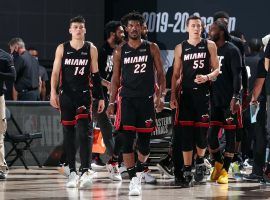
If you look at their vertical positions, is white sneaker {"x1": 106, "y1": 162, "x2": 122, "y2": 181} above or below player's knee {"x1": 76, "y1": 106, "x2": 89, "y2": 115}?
below

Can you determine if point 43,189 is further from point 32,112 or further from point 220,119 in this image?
point 32,112

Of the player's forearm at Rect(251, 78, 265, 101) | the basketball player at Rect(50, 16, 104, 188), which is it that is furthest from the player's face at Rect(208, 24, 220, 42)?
the basketball player at Rect(50, 16, 104, 188)

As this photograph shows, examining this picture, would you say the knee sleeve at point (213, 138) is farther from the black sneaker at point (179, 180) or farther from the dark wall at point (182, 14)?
the dark wall at point (182, 14)

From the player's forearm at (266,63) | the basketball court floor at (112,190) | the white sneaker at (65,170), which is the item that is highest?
the player's forearm at (266,63)

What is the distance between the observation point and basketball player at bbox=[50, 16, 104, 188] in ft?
41.4

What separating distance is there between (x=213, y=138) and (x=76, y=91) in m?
2.01

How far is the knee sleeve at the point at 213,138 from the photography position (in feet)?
43.9

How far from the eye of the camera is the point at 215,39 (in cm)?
1333

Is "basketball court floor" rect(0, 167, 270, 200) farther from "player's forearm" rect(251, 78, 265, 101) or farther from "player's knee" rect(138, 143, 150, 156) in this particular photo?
"player's forearm" rect(251, 78, 265, 101)

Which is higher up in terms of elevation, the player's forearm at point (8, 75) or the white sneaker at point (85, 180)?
the player's forearm at point (8, 75)

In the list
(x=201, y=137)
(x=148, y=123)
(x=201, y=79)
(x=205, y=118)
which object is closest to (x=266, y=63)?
(x=201, y=79)

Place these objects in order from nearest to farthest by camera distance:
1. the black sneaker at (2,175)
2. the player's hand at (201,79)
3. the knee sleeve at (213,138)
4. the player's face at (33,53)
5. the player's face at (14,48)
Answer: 1. the player's hand at (201,79)
2. the knee sleeve at (213,138)
3. the black sneaker at (2,175)
4. the player's face at (14,48)
5. the player's face at (33,53)

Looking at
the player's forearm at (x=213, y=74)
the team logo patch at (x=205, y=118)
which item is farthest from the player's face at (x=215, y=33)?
the team logo patch at (x=205, y=118)

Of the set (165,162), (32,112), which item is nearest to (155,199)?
(165,162)
